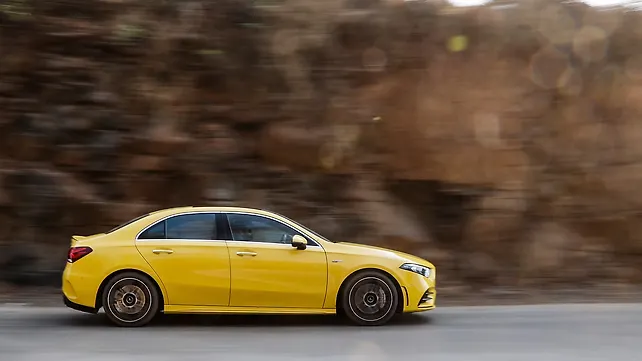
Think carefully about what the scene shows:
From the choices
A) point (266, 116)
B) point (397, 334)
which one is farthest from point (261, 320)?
point (266, 116)

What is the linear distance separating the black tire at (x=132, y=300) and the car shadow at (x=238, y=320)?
19cm

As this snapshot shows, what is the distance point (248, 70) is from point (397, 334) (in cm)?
797

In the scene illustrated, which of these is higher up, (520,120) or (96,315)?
(520,120)

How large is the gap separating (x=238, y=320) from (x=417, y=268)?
2.32 metres

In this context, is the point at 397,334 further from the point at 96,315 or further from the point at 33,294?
the point at 33,294

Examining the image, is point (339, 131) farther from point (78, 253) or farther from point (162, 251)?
point (78, 253)

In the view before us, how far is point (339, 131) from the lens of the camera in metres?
14.1

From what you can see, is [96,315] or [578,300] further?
[578,300]

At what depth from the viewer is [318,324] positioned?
8.57 m

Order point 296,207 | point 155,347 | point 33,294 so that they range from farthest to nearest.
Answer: point 296,207
point 33,294
point 155,347

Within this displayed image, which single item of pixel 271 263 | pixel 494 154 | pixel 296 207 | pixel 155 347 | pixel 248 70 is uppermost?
pixel 248 70

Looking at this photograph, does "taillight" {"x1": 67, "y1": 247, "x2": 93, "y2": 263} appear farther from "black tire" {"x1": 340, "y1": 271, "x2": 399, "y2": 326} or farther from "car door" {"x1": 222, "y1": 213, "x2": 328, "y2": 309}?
"black tire" {"x1": 340, "y1": 271, "x2": 399, "y2": 326}

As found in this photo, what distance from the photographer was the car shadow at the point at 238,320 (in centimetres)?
852

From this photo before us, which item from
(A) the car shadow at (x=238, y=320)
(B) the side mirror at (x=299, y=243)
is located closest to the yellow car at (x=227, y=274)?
(B) the side mirror at (x=299, y=243)
